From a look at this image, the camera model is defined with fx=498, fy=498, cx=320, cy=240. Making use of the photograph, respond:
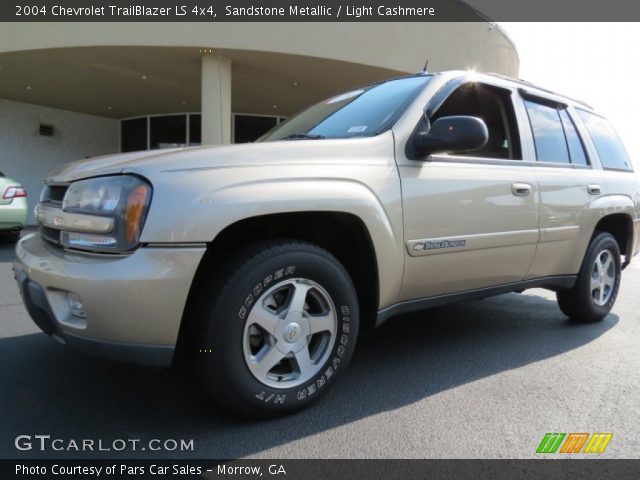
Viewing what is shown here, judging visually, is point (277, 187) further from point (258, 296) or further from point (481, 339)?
point (481, 339)

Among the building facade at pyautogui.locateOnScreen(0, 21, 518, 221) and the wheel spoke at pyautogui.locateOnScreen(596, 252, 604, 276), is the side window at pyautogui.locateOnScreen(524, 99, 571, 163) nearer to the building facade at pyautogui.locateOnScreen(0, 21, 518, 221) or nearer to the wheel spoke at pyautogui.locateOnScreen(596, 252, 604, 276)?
the wheel spoke at pyautogui.locateOnScreen(596, 252, 604, 276)

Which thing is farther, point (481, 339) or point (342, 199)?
point (481, 339)

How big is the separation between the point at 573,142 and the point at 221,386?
325 cm

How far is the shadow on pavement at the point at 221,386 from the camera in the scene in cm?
220

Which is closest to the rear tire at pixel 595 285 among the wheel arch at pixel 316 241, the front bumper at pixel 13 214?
the wheel arch at pixel 316 241

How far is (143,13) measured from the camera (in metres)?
9.26

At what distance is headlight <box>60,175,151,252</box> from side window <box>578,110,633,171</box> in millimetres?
3661

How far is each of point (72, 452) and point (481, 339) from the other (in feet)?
8.94

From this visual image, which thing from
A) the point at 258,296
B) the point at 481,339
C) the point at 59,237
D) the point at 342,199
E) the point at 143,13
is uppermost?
the point at 143,13

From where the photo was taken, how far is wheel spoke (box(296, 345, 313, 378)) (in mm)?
2350

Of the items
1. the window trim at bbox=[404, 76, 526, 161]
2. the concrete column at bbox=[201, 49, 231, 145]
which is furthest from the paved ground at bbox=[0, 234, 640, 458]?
the concrete column at bbox=[201, 49, 231, 145]

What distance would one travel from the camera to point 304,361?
7.77ft

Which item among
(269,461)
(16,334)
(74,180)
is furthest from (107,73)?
(269,461)

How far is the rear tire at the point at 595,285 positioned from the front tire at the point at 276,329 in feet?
7.55
